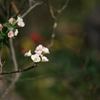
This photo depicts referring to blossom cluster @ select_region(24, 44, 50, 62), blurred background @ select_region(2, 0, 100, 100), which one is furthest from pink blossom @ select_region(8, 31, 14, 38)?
blurred background @ select_region(2, 0, 100, 100)

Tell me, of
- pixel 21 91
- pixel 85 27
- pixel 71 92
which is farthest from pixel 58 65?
pixel 85 27

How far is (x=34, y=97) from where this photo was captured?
4.18 meters

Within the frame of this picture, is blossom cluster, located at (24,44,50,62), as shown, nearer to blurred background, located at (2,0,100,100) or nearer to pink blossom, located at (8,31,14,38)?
pink blossom, located at (8,31,14,38)

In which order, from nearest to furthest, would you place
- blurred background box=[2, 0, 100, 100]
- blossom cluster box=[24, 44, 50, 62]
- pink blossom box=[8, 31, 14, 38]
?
blossom cluster box=[24, 44, 50, 62] → pink blossom box=[8, 31, 14, 38] → blurred background box=[2, 0, 100, 100]

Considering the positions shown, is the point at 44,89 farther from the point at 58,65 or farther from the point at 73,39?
the point at 73,39

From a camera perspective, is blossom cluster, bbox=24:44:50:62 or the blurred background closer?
blossom cluster, bbox=24:44:50:62

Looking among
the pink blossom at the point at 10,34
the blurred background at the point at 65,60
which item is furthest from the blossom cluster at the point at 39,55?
the blurred background at the point at 65,60

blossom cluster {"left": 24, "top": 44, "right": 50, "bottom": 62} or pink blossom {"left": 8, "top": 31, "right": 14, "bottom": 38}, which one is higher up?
pink blossom {"left": 8, "top": 31, "right": 14, "bottom": 38}

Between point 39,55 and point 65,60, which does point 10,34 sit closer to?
point 39,55

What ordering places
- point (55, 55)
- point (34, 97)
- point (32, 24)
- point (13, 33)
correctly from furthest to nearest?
point (32, 24) < point (55, 55) < point (34, 97) < point (13, 33)

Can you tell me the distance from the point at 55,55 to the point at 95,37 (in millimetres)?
2238

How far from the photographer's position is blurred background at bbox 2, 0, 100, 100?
3.26 metres

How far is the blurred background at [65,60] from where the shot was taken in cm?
326

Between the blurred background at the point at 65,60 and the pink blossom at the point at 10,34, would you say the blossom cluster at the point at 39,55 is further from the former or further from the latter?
the blurred background at the point at 65,60
